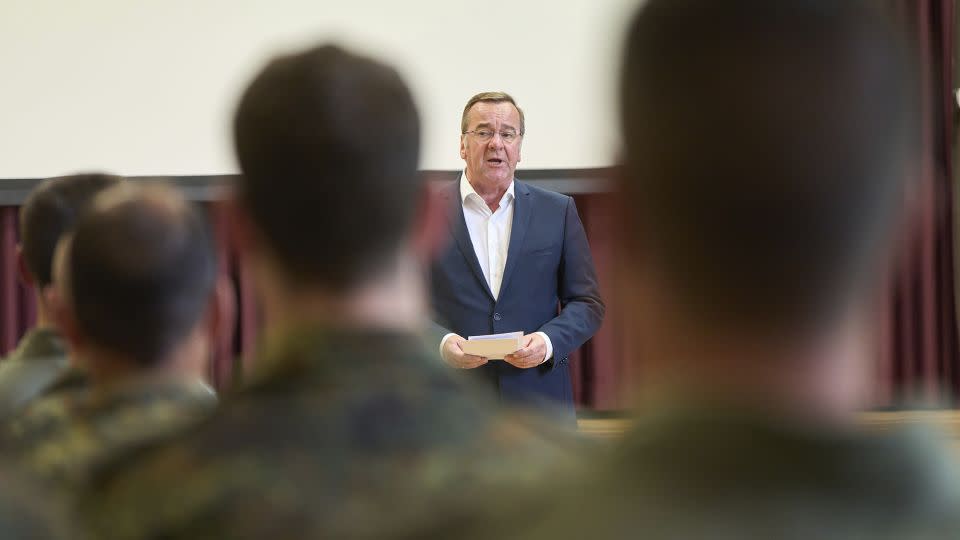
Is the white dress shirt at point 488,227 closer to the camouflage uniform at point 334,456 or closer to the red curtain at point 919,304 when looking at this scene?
the red curtain at point 919,304

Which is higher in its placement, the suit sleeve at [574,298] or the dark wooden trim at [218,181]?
the dark wooden trim at [218,181]

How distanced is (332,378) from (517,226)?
319 cm

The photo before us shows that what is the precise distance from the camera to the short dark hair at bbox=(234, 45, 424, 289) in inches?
40.5

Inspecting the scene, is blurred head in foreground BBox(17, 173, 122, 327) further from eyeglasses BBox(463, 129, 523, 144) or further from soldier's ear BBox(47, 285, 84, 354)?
eyeglasses BBox(463, 129, 523, 144)

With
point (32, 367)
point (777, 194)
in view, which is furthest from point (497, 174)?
point (777, 194)

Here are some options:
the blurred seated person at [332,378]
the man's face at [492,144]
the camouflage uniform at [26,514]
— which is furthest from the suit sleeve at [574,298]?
the camouflage uniform at [26,514]

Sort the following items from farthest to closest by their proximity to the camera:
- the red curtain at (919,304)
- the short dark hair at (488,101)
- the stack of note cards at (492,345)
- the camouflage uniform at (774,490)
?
1. the red curtain at (919,304)
2. the short dark hair at (488,101)
3. the stack of note cards at (492,345)
4. the camouflage uniform at (774,490)

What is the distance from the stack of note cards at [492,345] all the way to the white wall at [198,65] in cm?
154

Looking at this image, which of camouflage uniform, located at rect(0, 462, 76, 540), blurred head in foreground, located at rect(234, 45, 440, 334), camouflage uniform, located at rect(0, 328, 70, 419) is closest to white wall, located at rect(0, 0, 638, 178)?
camouflage uniform, located at rect(0, 328, 70, 419)

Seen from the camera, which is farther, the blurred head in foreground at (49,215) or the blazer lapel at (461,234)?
the blazer lapel at (461,234)

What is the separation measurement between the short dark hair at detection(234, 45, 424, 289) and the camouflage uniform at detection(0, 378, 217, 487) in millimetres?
293

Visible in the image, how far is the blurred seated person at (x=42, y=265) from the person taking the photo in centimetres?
167

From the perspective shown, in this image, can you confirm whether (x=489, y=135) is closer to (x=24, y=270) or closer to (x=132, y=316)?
(x=24, y=270)

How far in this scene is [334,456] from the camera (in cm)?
94
